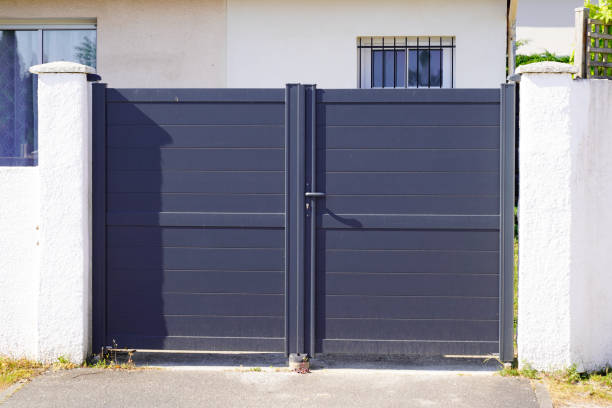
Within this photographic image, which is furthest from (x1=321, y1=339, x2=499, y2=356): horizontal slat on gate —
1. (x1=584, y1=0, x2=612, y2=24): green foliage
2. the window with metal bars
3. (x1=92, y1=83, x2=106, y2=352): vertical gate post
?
the window with metal bars

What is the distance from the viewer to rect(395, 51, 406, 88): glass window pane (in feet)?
28.7

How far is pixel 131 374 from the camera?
5.24 meters

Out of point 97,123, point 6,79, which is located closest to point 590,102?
point 97,123

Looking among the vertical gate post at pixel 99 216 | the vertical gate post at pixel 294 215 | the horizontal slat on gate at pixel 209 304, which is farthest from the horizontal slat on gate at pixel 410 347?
the vertical gate post at pixel 99 216

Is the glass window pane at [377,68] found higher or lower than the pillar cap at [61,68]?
higher

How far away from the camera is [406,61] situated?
875 cm

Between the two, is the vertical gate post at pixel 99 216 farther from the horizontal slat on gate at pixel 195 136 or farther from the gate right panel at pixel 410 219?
the gate right panel at pixel 410 219

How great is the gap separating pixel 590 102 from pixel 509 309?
5.53 feet

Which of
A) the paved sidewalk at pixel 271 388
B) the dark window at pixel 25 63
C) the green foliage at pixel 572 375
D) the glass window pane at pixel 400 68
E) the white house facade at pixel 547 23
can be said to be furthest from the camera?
the white house facade at pixel 547 23

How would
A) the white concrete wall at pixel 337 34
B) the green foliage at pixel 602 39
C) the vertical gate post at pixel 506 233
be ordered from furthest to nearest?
the white concrete wall at pixel 337 34 < the green foliage at pixel 602 39 < the vertical gate post at pixel 506 233

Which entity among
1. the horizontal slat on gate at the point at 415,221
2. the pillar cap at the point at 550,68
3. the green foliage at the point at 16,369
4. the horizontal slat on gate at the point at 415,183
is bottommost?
the green foliage at the point at 16,369

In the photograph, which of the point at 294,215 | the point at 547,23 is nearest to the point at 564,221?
the point at 294,215

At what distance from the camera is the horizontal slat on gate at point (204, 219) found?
5422mm

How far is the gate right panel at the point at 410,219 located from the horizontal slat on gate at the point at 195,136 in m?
0.42
